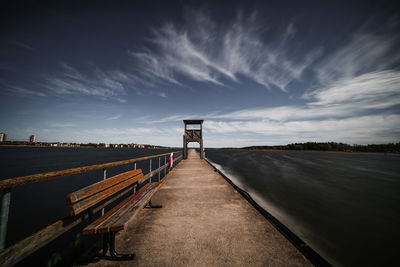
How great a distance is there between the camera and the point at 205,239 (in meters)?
2.53

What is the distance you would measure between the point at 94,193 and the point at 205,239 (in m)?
2.01

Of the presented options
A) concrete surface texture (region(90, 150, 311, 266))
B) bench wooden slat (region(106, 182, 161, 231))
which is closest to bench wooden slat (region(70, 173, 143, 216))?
bench wooden slat (region(106, 182, 161, 231))

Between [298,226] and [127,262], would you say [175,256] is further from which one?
[298,226]

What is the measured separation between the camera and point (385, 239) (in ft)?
13.6

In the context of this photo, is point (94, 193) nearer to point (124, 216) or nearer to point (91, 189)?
point (91, 189)

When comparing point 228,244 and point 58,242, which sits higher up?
point 228,244

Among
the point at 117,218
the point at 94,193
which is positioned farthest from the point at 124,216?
the point at 94,193

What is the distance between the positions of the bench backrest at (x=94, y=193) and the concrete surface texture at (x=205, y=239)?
774mm

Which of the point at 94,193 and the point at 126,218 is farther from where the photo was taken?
the point at 94,193

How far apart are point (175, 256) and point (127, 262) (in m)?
0.66

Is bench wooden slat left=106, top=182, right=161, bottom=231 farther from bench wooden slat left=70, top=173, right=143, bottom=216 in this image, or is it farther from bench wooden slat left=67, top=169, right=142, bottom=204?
bench wooden slat left=67, top=169, right=142, bottom=204

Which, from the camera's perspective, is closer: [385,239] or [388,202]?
[385,239]

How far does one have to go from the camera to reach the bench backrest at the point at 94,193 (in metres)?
1.94

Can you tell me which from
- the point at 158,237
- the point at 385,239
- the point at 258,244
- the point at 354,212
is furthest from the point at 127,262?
the point at 354,212
